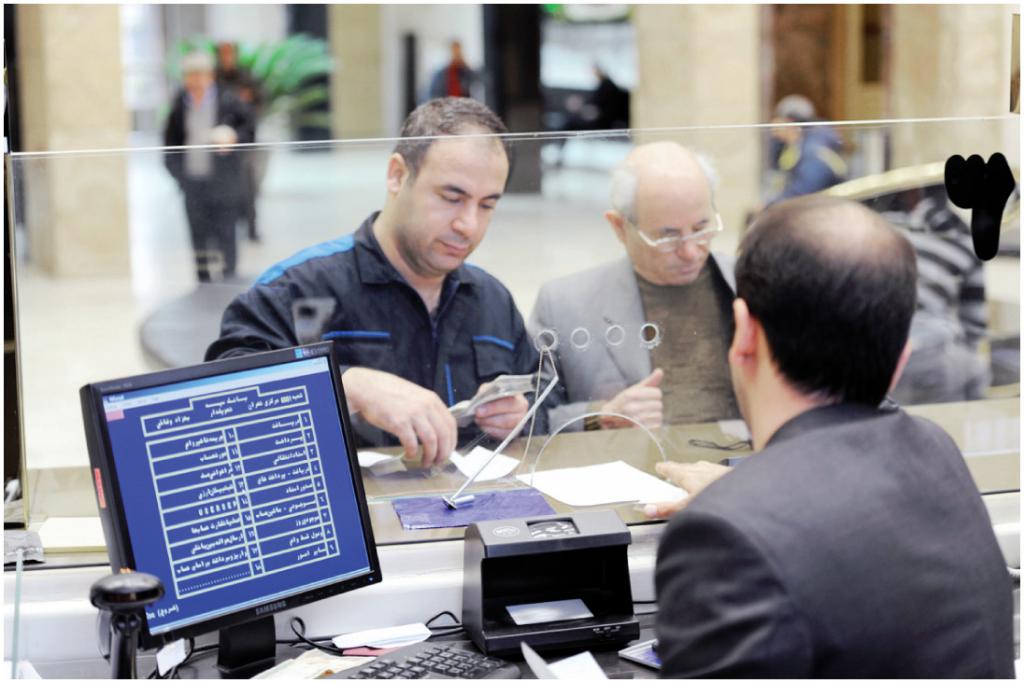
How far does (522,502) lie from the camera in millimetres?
2238

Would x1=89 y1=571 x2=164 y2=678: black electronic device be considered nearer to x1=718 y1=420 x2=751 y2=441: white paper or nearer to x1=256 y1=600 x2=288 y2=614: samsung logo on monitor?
x1=256 y1=600 x2=288 y2=614: samsung logo on monitor

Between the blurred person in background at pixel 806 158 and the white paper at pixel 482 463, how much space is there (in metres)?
0.96

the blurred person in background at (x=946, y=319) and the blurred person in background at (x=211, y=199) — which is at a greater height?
the blurred person in background at (x=211, y=199)

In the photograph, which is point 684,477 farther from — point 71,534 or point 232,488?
point 71,534

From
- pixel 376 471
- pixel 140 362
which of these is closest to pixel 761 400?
pixel 376 471

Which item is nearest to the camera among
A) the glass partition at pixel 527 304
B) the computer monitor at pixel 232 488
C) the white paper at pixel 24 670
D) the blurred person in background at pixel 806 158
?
the computer monitor at pixel 232 488

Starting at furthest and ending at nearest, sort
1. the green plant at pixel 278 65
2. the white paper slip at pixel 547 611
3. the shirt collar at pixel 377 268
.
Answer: the green plant at pixel 278 65, the shirt collar at pixel 377 268, the white paper slip at pixel 547 611

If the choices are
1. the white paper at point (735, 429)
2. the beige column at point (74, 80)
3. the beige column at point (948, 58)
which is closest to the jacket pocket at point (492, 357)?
the white paper at point (735, 429)

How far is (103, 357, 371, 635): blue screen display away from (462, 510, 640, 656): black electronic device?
0.18 m

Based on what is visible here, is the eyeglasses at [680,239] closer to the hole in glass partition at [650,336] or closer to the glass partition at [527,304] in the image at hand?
the glass partition at [527,304]

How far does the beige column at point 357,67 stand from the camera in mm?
20219

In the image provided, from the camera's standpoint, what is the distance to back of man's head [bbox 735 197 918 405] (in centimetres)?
139

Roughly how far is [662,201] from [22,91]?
29.7 ft

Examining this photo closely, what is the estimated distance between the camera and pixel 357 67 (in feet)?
66.6
